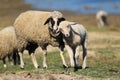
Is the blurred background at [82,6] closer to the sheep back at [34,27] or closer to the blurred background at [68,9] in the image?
the blurred background at [68,9]

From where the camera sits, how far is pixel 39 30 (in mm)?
18375

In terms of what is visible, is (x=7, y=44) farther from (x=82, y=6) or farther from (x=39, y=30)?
(x=82, y=6)

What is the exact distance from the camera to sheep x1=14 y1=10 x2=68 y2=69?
1809cm

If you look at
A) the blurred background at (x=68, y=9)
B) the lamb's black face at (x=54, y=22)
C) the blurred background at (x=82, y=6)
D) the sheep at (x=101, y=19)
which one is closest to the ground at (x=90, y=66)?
the lamb's black face at (x=54, y=22)

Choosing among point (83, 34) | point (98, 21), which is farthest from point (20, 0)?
point (83, 34)

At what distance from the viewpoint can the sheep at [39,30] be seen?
1809cm

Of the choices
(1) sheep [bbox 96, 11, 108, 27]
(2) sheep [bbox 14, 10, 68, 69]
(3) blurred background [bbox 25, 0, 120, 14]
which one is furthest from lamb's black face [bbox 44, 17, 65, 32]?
(3) blurred background [bbox 25, 0, 120, 14]

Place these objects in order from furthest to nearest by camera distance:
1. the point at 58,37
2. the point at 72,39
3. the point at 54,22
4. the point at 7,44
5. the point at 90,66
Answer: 1. the point at 7,44
2. the point at 90,66
3. the point at 58,37
4. the point at 54,22
5. the point at 72,39

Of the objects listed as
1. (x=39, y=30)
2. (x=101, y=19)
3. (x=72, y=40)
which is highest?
(x=39, y=30)

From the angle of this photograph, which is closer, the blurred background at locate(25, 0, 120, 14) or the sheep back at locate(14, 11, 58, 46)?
the sheep back at locate(14, 11, 58, 46)

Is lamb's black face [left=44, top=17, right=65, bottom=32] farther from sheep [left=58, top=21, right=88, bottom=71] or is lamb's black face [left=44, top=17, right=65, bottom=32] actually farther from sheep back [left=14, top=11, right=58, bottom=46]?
sheep back [left=14, top=11, right=58, bottom=46]

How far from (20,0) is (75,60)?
186ft

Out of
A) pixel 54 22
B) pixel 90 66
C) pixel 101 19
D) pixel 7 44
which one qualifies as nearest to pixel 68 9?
pixel 101 19

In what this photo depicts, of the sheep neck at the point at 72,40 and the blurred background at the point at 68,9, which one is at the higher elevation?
the sheep neck at the point at 72,40
